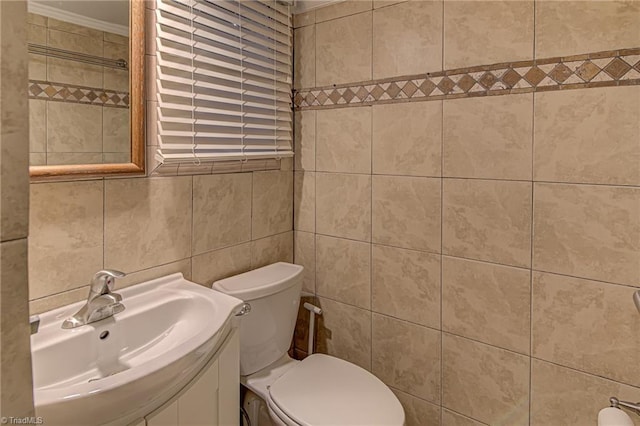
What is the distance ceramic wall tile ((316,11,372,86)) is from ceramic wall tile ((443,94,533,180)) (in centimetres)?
46

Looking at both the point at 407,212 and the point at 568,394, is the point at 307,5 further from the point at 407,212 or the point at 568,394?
the point at 568,394

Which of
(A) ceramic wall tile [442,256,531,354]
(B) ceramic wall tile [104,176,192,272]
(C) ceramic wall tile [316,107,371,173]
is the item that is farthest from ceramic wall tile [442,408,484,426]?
(B) ceramic wall tile [104,176,192,272]

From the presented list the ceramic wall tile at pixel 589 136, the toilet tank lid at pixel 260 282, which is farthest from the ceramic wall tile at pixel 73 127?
the ceramic wall tile at pixel 589 136

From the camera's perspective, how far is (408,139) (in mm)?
1657

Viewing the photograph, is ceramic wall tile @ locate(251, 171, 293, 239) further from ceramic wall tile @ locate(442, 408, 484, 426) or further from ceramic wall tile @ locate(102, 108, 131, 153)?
ceramic wall tile @ locate(442, 408, 484, 426)

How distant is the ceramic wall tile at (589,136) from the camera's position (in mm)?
1225

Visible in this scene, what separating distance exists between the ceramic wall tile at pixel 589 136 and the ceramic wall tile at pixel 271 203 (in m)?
1.12

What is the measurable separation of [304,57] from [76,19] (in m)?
1.04

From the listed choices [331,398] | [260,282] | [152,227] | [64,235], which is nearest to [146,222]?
[152,227]

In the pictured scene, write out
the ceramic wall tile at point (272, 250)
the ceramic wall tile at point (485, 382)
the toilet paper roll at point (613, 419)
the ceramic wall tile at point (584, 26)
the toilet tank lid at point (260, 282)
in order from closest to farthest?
the toilet paper roll at point (613, 419)
the ceramic wall tile at point (584, 26)
the ceramic wall tile at point (485, 382)
the toilet tank lid at point (260, 282)
the ceramic wall tile at point (272, 250)

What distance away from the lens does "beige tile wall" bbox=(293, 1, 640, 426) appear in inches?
50.1

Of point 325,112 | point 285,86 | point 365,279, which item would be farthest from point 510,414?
point 285,86

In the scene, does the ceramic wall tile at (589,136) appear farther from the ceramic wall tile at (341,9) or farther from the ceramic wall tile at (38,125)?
the ceramic wall tile at (38,125)

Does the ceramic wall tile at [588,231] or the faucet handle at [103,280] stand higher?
the ceramic wall tile at [588,231]
